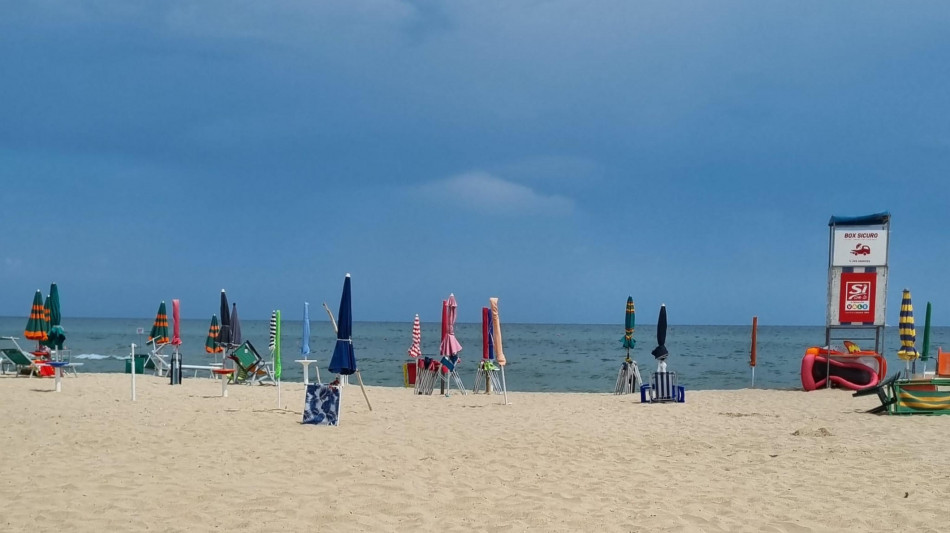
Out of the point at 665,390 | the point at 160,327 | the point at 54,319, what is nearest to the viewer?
the point at 665,390

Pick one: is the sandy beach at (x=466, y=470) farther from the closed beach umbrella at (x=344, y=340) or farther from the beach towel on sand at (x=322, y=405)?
the closed beach umbrella at (x=344, y=340)

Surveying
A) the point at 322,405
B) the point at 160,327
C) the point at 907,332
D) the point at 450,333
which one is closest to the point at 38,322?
the point at 160,327

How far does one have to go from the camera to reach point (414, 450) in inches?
306

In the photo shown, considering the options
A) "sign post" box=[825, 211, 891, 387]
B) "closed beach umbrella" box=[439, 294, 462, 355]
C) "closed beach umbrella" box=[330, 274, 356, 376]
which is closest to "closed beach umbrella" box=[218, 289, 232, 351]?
"closed beach umbrella" box=[439, 294, 462, 355]

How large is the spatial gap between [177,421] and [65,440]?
5.81 ft

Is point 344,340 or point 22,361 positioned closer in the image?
point 344,340

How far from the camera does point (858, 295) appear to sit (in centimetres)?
1650

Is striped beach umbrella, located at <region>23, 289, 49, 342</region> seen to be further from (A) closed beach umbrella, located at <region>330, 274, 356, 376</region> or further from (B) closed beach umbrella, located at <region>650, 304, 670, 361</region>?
(B) closed beach umbrella, located at <region>650, 304, 670, 361</region>

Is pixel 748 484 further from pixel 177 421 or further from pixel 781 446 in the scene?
pixel 177 421

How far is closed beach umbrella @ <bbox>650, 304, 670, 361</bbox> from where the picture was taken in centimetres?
1541

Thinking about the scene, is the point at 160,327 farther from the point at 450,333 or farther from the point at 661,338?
the point at 661,338

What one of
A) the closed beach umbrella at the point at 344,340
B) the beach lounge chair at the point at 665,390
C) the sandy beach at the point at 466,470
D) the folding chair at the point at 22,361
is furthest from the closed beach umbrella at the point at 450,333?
the folding chair at the point at 22,361

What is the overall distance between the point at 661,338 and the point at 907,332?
187 inches

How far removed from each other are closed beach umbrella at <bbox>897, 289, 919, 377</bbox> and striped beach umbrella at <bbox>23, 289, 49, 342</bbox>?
17.7 metres
